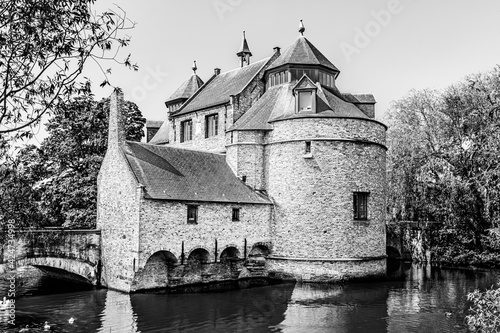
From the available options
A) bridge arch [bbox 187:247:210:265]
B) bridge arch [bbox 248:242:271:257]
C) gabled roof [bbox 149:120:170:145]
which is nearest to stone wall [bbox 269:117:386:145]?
bridge arch [bbox 248:242:271:257]

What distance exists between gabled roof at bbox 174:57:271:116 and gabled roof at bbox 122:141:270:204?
6036 mm

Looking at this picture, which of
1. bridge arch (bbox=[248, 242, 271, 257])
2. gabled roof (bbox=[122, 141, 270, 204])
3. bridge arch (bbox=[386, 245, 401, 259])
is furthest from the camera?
bridge arch (bbox=[386, 245, 401, 259])

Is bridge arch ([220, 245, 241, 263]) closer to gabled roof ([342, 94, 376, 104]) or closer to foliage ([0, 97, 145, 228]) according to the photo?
foliage ([0, 97, 145, 228])

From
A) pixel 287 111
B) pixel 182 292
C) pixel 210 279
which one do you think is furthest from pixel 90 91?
pixel 287 111

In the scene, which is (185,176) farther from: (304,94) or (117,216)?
(304,94)

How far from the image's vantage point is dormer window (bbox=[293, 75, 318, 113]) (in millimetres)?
27031

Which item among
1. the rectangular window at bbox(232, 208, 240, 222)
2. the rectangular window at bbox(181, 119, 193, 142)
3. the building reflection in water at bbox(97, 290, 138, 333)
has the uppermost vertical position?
the rectangular window at bbox(181, 119, 193, 142)

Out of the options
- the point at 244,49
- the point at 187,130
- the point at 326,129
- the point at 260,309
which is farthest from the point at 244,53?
the point at 260,309

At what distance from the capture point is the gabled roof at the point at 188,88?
4000 cm

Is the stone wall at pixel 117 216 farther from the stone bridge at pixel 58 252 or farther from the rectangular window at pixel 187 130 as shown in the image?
the rectangular window at pixel 187 130

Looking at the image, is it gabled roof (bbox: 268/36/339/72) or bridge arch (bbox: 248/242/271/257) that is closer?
bridge arch (bbox: 248/242/271/257)

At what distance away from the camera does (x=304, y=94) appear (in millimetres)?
Answer: 27344

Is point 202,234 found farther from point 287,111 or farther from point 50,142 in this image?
point 50,142

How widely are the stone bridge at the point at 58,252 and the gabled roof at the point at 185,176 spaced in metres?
4.02
